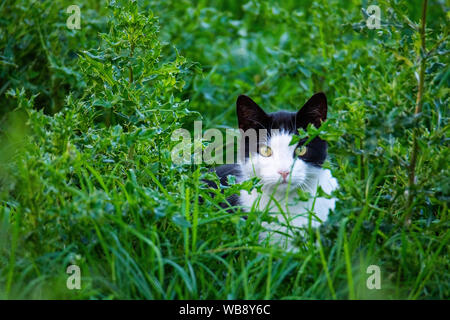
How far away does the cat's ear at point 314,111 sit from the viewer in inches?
101

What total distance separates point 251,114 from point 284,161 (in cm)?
35

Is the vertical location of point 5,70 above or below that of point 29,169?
above

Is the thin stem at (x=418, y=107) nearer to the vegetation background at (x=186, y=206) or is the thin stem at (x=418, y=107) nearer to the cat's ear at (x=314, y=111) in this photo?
the vegetation background at (x=186, y=206)

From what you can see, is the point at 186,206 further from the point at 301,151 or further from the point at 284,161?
the point at 301,151

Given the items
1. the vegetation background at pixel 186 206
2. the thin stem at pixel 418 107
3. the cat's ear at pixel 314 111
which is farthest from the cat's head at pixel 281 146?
the thin stem at pixel 418 107

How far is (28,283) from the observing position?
5.83 feet

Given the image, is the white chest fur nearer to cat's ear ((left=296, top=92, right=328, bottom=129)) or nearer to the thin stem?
cat's ear ((left=296, top=92, right=328, bottom=129))

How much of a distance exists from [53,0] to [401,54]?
2328mm

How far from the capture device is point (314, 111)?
2596mm

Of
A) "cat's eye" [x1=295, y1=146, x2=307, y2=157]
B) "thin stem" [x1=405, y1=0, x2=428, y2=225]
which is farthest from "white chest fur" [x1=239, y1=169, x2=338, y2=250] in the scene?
"thin stem" [x1=405, y1=0, x2=428, y2=225]

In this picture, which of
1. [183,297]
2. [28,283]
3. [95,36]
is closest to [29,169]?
[28,283]

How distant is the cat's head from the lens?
2447 mm

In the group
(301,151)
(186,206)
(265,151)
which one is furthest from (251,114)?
(186,206)
